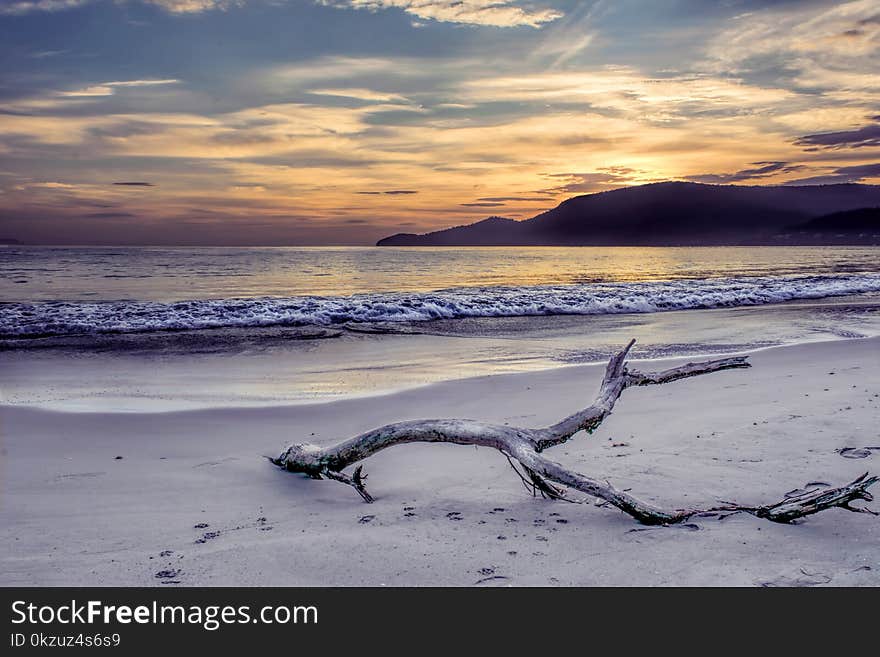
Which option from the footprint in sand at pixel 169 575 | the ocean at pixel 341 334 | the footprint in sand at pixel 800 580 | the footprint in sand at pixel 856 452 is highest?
the ocean at pixel 341 334

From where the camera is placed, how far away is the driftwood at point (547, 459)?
3.37 m

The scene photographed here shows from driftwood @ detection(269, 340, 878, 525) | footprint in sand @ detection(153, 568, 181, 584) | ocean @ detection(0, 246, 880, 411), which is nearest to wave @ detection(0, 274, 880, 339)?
ocean @ detection(0, 246, 880, 411)

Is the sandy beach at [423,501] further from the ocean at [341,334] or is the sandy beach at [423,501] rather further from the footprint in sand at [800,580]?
the ocean at [341,334]

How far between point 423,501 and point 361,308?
44.5 ft

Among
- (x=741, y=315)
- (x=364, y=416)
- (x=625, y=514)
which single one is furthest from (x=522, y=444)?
(x=741, y=315)

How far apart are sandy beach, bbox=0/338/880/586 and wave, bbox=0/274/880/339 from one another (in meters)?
8.77

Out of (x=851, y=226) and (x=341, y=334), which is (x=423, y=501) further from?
(x=851, y=226)

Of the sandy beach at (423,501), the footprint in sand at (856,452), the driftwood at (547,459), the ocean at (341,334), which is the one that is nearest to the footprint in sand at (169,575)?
the sandy beach at (423,501)

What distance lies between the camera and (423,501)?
388 cm

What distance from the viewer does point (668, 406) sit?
622 cm

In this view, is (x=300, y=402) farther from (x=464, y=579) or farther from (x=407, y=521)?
(x=464, y=579)

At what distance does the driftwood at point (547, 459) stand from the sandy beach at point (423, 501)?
0.09 m

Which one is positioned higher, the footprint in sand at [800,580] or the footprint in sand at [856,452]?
the footprint in sand at [856,452]
